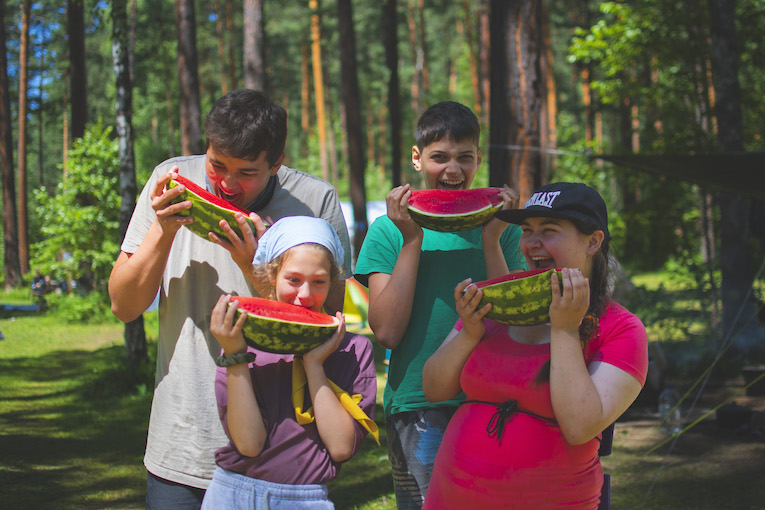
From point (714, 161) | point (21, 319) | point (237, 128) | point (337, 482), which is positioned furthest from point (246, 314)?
point (21, 319)

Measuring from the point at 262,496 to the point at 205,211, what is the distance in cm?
109

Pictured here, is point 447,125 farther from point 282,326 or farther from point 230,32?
point 230,32

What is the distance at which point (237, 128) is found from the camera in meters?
2.70

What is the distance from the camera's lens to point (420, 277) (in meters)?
3.22

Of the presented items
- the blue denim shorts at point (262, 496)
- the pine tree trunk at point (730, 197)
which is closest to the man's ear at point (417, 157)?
the blue denim shorts at point (262, 496)

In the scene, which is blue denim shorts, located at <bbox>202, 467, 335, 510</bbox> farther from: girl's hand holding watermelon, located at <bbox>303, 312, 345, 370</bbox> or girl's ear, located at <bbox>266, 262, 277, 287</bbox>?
girl's ear, located at <bbox>266, 262, 277, 287</bbox>

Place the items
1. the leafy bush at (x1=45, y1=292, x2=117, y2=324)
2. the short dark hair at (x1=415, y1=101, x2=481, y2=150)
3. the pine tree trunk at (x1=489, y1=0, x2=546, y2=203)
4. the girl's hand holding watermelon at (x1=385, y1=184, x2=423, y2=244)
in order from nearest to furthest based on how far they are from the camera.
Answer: the girl's hand holding watermelon at (x1=385, y1=184, x2=423, y2=244)
the short dark hair at (x1=415, y1=101, x2=481, y2=150)
the pine tree trunk at (x1=489, y1=0, x2=546, y2=203)
the leafy bush at (x1=45, y1=292, x2=117, y2=324)

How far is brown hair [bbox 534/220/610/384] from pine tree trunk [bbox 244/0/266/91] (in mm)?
11302

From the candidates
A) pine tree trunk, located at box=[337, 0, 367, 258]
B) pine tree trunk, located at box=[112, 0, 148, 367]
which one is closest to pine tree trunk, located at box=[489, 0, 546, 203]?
pine tree trunk, located at box=[112, 0, 148, 367]

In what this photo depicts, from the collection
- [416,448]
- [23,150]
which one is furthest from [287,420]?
[23,150]

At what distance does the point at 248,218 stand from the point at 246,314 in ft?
1.56

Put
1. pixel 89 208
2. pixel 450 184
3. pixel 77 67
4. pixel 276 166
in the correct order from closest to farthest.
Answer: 1. pixel 276 166
2. pixel 450 184
3. pixel 89 208
4. pixel 77 67

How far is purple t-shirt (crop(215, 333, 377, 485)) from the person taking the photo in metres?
2.60

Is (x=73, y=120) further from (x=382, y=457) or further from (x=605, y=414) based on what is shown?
(x=605, y=414)
